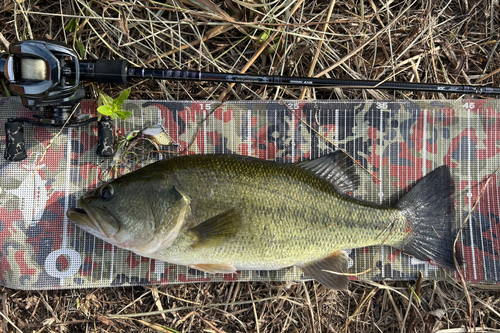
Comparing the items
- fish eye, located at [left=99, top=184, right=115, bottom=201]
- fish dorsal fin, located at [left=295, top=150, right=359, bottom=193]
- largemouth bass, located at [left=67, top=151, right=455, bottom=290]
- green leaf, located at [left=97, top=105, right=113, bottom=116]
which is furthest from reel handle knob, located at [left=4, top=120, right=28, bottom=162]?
fish dorsal fin, located at [left=295, top=150, right=359, bottom=193]

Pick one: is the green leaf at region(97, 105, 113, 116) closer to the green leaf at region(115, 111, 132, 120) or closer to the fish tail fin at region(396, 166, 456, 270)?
the green leaf at region(115, 111, 132, 120)

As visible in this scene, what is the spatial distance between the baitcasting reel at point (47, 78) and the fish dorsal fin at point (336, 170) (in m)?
1.51

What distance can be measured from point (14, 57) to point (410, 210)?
2985 millimetres

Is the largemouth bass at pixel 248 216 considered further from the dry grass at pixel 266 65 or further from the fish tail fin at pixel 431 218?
the dry grass at pixel 266 65

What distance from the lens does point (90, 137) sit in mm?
2729

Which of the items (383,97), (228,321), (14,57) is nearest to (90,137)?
(14,57)

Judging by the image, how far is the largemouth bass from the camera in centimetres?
217

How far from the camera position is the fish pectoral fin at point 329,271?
249cm

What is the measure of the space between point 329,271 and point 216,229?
930mm

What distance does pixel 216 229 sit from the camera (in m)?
2.19

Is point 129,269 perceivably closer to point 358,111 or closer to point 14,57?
point 14,57

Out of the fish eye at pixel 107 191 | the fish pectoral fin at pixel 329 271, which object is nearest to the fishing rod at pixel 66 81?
the fish eye at pixel 107 191

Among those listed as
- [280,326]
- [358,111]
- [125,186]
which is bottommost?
[280,326]

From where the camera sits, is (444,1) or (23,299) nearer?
(23,299)
